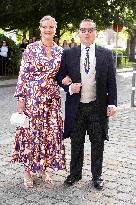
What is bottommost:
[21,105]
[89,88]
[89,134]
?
[89,134]

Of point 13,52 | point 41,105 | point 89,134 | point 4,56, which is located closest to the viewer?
point 41,105

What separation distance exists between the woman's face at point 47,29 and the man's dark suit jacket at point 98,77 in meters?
0.26

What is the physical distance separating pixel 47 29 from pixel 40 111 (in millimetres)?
941

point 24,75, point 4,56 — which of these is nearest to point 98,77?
point 24,75

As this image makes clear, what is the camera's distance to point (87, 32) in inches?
193

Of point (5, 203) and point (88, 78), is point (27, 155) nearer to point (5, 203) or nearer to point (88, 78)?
point (5, 203)

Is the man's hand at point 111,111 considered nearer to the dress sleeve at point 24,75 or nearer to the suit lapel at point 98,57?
the suit lapel at point 98,57

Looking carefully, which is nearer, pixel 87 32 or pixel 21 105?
pixel 87 32

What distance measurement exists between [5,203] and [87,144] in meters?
3.02

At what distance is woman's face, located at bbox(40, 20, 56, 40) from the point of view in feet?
16.3

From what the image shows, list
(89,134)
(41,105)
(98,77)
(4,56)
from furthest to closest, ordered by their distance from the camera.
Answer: (4,56) → (89,134) → (41,105) → (98,77)

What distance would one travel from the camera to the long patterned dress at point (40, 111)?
4.97 metres

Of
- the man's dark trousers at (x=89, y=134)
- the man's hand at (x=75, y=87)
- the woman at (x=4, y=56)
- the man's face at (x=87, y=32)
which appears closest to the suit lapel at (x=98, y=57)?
the man's face at (x=87, y=32)

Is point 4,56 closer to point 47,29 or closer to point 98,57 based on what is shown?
point 47,29
